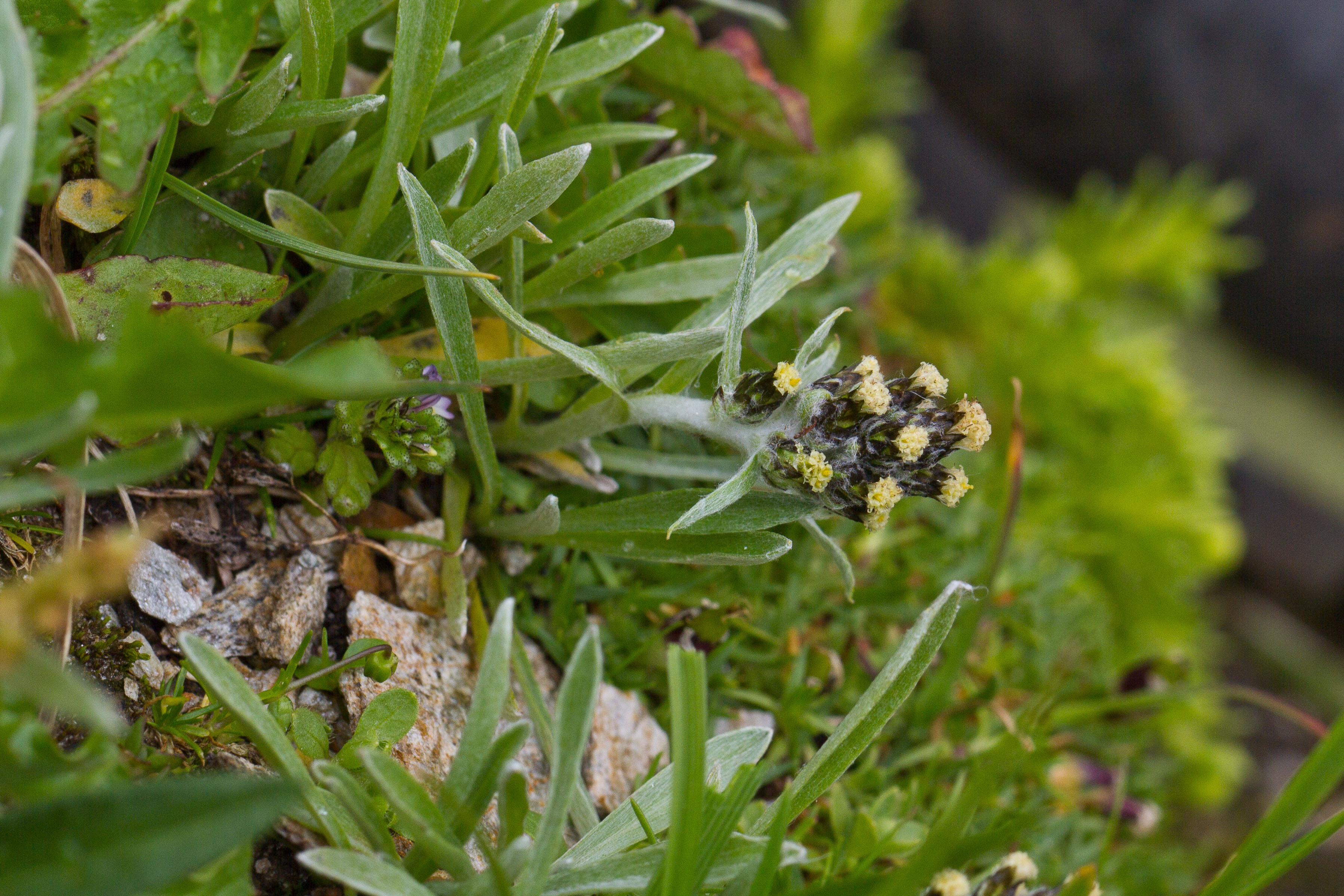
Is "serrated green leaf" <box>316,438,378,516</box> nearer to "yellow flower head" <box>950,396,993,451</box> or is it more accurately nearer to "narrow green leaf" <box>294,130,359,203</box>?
"narrow green leaf" <box>294,130,359,203</box>

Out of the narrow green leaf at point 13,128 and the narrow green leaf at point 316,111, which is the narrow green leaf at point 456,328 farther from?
the narrow green leaf at point 13,128

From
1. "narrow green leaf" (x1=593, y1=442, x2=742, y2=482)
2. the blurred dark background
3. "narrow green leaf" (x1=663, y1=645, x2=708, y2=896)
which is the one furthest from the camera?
the blurred dark background

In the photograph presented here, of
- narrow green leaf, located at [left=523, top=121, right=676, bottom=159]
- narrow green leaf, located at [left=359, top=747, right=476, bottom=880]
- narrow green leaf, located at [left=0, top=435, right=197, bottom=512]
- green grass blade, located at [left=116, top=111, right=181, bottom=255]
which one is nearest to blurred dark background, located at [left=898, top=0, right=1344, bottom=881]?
narrow green leaf, located at [left=523, top=121, right=676, bottom=159]

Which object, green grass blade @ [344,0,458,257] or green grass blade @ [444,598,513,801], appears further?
green grass blade @ [344,0,458,257]

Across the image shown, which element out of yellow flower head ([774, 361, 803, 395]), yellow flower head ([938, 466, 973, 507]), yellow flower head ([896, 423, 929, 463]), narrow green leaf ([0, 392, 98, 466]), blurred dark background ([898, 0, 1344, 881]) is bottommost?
blurred dark background ([898, 0, 1344, 881])

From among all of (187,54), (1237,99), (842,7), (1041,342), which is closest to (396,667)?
(187,54)

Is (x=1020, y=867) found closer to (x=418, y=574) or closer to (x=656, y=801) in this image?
(x=656, y=801)

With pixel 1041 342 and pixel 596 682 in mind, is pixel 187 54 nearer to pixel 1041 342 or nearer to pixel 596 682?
pixel 596 682
